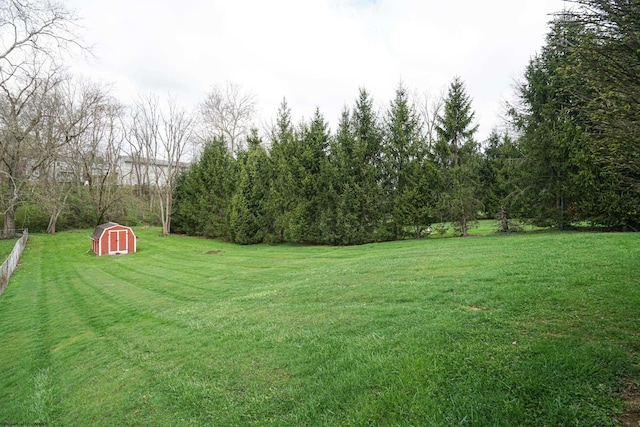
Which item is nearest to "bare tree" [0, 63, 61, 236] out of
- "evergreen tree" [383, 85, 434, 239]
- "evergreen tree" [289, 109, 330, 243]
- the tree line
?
the tree line

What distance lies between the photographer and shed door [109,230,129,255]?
21.0 metres

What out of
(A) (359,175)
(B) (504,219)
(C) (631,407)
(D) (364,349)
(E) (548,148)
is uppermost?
(E) (548,148)

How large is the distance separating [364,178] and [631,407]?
618 inches

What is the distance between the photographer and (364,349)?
12.5ft

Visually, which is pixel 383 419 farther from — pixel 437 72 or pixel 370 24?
pixel 437 72

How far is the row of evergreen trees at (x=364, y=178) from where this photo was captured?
16.3 metres

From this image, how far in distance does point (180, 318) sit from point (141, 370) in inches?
90.5

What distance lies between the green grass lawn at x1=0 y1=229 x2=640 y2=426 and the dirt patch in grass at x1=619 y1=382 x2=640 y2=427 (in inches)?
2.1

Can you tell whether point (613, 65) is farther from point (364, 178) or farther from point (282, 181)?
point (282, 181)

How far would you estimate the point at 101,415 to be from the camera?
3.86m

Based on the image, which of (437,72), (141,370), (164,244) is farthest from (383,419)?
(437,72)

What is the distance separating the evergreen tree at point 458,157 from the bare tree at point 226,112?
81.0ft

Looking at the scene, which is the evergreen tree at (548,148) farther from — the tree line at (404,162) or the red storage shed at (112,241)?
the red storage shed at (112,241)

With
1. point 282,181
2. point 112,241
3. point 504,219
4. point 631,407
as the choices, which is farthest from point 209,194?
point 631,407
